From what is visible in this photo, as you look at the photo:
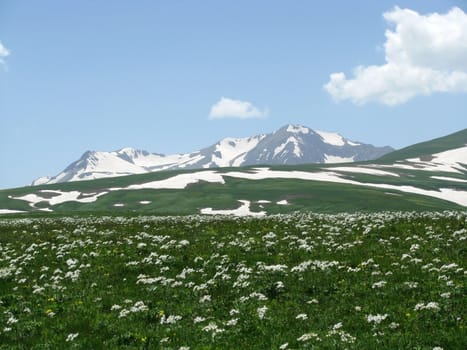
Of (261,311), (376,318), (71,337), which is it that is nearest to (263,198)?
(261,311)

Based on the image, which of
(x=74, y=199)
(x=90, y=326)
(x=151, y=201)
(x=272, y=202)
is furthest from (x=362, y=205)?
(x=90, y=326)

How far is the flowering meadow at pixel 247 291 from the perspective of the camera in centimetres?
1245

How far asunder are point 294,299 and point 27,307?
870 centimetres

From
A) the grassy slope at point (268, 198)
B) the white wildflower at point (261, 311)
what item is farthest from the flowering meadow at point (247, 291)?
the grassy slope at point (268, 198)

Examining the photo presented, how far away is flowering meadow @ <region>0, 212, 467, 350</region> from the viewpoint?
12453 mm

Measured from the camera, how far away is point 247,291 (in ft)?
54.8

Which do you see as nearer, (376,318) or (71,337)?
(376,318)

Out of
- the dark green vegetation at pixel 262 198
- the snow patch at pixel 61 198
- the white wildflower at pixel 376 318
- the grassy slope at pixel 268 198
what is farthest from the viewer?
the snow patch at pixel 61 198

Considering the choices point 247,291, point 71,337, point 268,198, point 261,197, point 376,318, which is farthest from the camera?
point 261,197

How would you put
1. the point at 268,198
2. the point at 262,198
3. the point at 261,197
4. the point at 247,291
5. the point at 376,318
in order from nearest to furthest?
the point at 376,318
the point at 247,291
the point at 268,198
the point at 262,198
the point at 261,197

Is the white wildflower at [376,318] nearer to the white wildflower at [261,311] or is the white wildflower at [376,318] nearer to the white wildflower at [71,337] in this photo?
the white wildflower at [261,311]

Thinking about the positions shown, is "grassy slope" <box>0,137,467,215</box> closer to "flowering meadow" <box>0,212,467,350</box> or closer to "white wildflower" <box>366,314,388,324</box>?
"flowering meadow" <box>0,212,467,350</box>

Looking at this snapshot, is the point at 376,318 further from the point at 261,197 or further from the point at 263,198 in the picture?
the point at 261,197

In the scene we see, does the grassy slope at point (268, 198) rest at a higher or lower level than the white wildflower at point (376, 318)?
lower
